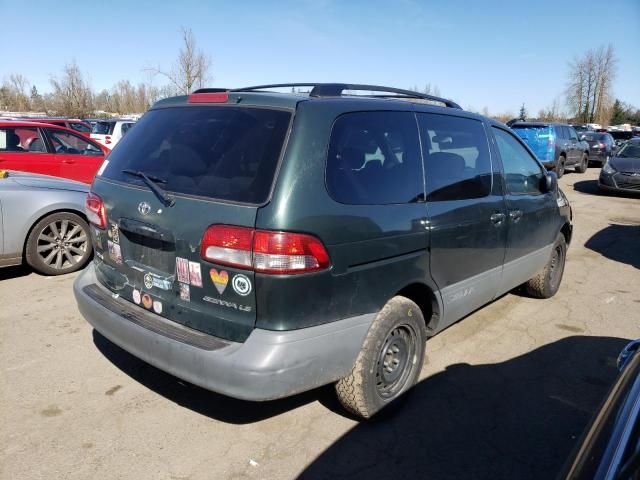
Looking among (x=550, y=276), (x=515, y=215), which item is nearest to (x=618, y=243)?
(x=550, y=276)

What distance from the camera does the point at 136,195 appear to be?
2.88 m

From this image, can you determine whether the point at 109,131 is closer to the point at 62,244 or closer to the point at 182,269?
the point at 62,244

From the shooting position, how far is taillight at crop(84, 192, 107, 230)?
3133mm

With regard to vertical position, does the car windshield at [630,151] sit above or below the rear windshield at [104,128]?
below

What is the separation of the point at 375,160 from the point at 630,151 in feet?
48.3

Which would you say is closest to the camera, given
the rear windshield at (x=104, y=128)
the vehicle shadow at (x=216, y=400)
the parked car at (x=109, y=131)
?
the vehicle shadow at (x=216, y=400)

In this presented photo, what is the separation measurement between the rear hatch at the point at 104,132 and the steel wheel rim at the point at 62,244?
35.7ft

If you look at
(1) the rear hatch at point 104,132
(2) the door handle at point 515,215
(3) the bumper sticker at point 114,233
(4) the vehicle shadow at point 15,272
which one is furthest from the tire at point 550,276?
(1) the rear hatch at point 104,132

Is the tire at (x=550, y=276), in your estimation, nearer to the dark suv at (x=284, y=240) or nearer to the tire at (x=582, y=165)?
the dark suv at (x=284, y=240)

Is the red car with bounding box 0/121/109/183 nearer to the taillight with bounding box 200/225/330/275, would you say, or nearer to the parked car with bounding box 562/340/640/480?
the taillight with bounding box 200/225/330/275

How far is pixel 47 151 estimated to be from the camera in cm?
841

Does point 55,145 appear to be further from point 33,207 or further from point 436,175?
point 436,175

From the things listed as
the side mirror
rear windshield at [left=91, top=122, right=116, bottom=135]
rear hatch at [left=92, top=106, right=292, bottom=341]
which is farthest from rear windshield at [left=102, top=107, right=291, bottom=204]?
rear windshield at [left=91, top=122, right=116, bottom=135]

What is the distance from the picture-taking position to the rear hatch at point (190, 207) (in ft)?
8.14
